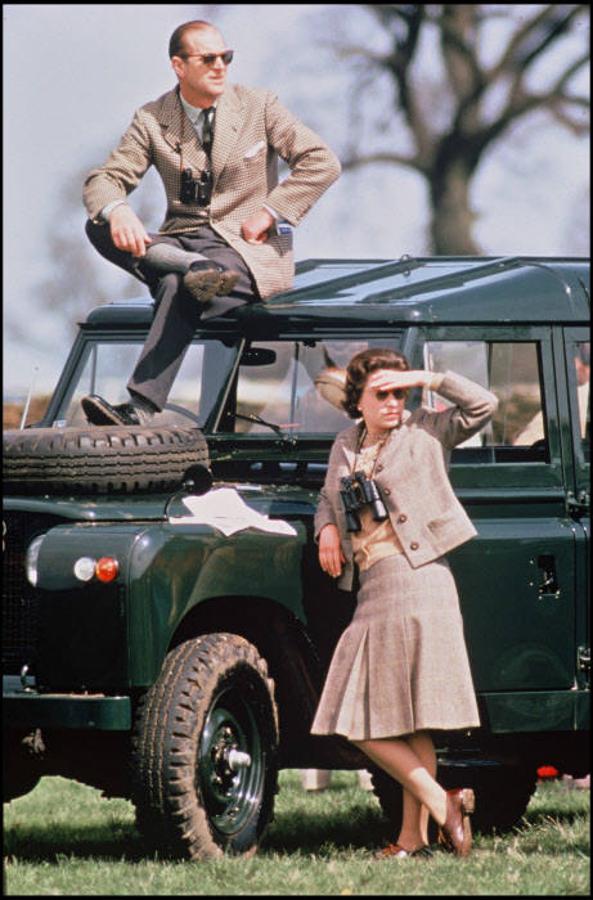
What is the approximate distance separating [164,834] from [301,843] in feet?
4.96

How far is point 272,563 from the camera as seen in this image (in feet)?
28.8

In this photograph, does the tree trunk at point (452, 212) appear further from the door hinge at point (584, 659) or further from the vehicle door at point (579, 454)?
the door hinge at point (584, 659)

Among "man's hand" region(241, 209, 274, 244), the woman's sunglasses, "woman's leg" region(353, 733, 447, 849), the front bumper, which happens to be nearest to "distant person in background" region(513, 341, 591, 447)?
the woman's sunglasses

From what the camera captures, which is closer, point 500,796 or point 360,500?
point 360,500

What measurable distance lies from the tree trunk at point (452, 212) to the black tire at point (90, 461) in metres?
18.0

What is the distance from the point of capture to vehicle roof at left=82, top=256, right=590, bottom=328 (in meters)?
9.48

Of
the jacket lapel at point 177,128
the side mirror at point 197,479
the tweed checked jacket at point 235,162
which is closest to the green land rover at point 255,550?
the side mirror at point 197,479

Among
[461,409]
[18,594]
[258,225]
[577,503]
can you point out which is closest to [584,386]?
[577,503]

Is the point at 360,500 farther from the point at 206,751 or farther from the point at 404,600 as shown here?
the point at 206,751

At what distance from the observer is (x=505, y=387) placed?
375 inches

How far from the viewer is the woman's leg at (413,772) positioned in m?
8.63

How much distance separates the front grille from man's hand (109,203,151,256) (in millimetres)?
1275

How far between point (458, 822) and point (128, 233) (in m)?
2.60

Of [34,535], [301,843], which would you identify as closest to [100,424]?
[34,535]
